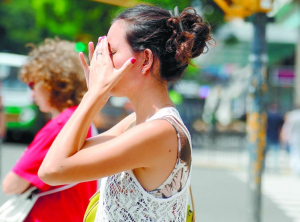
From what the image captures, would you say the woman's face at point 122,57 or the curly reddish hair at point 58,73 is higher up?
the woman's face at point 122,57

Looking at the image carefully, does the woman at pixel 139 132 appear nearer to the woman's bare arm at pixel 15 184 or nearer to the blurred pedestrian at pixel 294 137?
the woman's bare arm at pixel 15 184

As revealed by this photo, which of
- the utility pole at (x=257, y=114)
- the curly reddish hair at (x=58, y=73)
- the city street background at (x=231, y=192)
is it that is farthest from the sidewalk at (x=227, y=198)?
the curly reddish hair at (x=58, y=73)

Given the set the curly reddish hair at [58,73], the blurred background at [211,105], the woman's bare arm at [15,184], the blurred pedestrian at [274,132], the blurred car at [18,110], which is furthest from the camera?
the blurred car at [18,110]

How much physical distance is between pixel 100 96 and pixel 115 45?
0.21 m

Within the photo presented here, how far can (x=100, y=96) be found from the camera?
1734 millimetres

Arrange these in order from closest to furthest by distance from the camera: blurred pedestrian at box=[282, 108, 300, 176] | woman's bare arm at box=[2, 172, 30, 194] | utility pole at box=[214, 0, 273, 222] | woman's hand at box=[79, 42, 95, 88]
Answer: woman's hand at box=[79, 42, 95, 88], woman's bare arm at box=[2, 172, 30, 194], utility pole at box=[214, 0, 273, 222], blurred pedestrian at box=[282, 108, 300, 176]

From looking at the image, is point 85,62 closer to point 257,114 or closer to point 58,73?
point 58,73

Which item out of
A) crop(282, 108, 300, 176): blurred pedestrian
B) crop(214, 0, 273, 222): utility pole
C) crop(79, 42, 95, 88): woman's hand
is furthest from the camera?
crop(282, 108, 300, 176): blurred pedestrian

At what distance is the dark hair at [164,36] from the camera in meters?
1.81

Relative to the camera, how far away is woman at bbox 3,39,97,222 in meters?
2.46

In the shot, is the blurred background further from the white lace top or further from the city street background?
the white lace top

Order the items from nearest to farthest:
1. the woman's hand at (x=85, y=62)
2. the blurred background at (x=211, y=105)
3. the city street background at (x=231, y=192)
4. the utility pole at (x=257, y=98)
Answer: the woman's hand at (x=85, y=62) → the utility pole at (x=257, y=98) → the blurred background at (x=211, y=105) → the city street background at (x=231, y=192)

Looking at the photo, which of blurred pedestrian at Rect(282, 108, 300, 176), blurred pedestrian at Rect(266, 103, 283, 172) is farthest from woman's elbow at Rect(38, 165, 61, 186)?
blurred pedestrian at Rect(266, 103, 283, 172)

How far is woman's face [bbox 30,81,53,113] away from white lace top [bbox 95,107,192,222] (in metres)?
1.28
